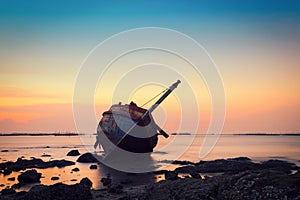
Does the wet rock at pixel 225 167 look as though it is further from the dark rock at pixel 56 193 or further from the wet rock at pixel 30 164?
the dark rock at pixel 56 193

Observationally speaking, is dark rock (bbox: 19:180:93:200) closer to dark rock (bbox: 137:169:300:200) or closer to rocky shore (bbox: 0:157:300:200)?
rocky shore (bbox: 0:157:300:200)

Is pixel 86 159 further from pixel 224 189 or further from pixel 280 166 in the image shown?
pixel 224 189

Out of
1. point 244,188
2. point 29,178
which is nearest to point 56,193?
point 244,188

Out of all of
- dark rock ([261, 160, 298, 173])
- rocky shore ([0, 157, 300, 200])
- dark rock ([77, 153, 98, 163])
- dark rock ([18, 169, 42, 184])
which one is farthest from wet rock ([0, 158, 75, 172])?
dark rock ([261, 160, 298, 173])

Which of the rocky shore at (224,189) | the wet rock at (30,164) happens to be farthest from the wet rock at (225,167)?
the wet rock at (30,164)

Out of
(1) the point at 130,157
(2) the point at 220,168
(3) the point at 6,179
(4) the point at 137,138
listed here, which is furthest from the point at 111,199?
(1) the point at 130,157

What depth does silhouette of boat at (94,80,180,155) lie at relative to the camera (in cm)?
5156

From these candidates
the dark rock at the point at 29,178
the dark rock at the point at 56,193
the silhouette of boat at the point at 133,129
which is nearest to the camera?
the dark rock at the point at 56,193

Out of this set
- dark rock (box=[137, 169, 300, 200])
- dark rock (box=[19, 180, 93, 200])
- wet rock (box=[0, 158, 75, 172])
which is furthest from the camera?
wet rock (box=[0, 158, 75, 172])

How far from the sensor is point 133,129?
5094 cm

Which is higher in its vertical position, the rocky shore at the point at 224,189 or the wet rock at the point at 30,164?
the wet rock at the point at 30,164

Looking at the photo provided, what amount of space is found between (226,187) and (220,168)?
84.1ft

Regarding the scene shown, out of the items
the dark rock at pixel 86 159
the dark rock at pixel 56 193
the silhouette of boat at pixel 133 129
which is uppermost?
the silhouette of boat at pixel 133 129

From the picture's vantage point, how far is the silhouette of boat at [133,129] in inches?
2030
